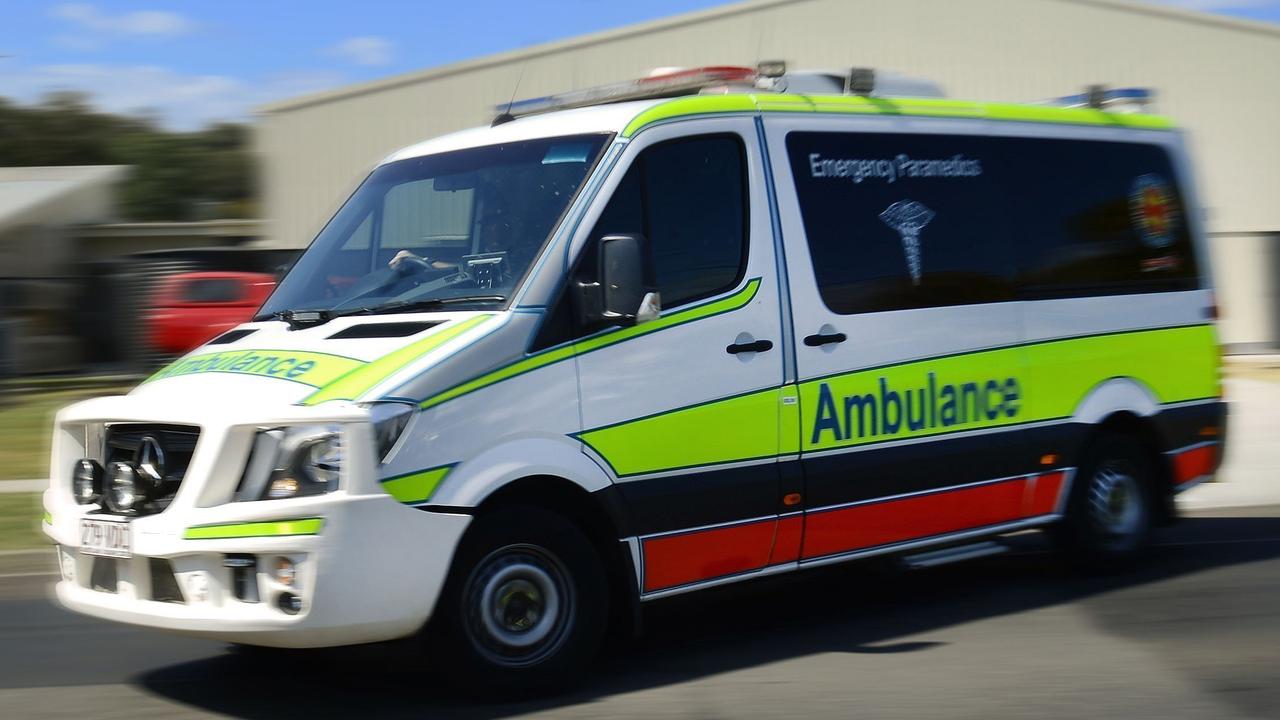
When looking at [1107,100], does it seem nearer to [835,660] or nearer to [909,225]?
[909,225]

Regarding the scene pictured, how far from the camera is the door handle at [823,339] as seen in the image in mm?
6371

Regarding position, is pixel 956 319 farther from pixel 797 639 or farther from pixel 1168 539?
pixel 1168 539

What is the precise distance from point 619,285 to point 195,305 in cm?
1538

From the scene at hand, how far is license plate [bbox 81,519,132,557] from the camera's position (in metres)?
5.32

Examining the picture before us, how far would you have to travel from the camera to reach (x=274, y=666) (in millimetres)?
6293

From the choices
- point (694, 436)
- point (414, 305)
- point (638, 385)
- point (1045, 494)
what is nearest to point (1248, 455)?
point (1045, 494)

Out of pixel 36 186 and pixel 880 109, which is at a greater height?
Result: pixel 36 186

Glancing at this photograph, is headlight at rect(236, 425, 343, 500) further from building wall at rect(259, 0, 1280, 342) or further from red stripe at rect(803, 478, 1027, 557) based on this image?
building wall at rect(259, 0, 1280, 342)

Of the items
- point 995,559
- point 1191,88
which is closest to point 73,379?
point 995,559

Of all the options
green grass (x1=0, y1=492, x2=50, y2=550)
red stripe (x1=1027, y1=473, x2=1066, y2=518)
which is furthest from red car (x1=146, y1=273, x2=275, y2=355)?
red stripe (x1=1027, y1=473, x2=1066, y2=518)

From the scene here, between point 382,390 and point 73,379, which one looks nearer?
point 382,390

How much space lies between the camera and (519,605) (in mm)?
5535

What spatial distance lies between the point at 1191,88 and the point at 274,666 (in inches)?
1022

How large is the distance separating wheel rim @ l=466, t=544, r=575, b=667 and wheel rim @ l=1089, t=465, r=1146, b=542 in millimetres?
3491
